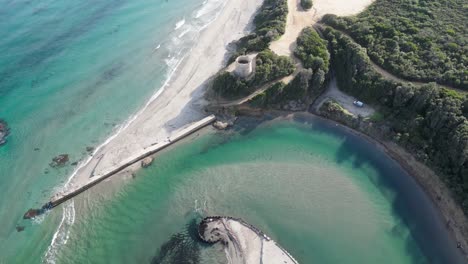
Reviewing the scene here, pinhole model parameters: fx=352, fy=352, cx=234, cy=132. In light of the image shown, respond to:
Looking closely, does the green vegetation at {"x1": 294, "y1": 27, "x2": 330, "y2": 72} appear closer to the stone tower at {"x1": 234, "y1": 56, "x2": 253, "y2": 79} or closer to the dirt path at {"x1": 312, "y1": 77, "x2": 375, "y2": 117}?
the dirt path at {"x1": 312, "y1": 77, "x2": 375, "y2": 117}

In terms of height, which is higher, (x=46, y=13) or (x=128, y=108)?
(x=46, y=13)

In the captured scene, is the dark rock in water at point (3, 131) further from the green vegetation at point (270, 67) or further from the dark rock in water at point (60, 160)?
the green vegetation at point (270, 67)

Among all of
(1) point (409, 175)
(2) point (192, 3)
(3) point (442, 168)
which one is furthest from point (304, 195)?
(2) point (192, 3)

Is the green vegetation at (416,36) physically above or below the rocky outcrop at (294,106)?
above

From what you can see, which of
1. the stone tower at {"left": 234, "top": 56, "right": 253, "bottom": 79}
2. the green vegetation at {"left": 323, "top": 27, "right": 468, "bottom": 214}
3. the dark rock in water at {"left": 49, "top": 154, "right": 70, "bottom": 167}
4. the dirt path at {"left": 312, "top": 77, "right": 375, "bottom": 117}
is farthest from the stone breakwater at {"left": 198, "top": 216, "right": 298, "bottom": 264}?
the dirt path at {"left": 312, "top": 77, "right": 375, "bottom": 117}

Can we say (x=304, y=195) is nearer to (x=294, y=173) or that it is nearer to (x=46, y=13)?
(x=294, y=173)

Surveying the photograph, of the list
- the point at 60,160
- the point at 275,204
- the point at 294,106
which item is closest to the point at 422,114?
the point at 294,106

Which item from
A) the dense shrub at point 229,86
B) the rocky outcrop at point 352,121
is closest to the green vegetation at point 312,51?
the rocky outcrop at point 352,121
